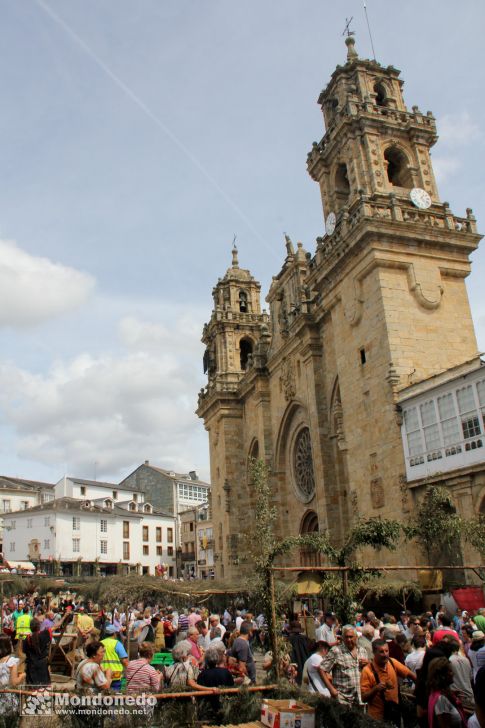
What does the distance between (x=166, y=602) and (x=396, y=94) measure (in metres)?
23.8

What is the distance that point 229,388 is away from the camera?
1574 inches

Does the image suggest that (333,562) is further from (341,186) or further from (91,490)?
(91,490)

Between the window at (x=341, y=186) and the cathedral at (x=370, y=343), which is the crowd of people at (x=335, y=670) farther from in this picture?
the window at (x=341, y=186)

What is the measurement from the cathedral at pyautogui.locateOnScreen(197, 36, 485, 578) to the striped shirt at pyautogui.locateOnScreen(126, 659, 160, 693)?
1195 cm

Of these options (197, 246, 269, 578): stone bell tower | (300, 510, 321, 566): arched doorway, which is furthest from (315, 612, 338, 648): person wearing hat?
(197, 246, 269, 578): stone bell tower

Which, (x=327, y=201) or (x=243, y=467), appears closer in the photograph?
(x=327, y=201)

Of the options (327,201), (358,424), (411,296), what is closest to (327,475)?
(358,424)

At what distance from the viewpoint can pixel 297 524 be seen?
3028cm

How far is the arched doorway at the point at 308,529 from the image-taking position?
2911 cm

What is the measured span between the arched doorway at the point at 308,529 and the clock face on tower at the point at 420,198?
14.1 meters

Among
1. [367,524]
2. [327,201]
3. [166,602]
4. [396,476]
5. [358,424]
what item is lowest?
[166,602]

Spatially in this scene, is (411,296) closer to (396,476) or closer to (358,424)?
(358,424)

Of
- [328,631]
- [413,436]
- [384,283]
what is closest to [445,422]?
[413,436]

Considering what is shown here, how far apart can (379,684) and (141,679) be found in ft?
9.09
